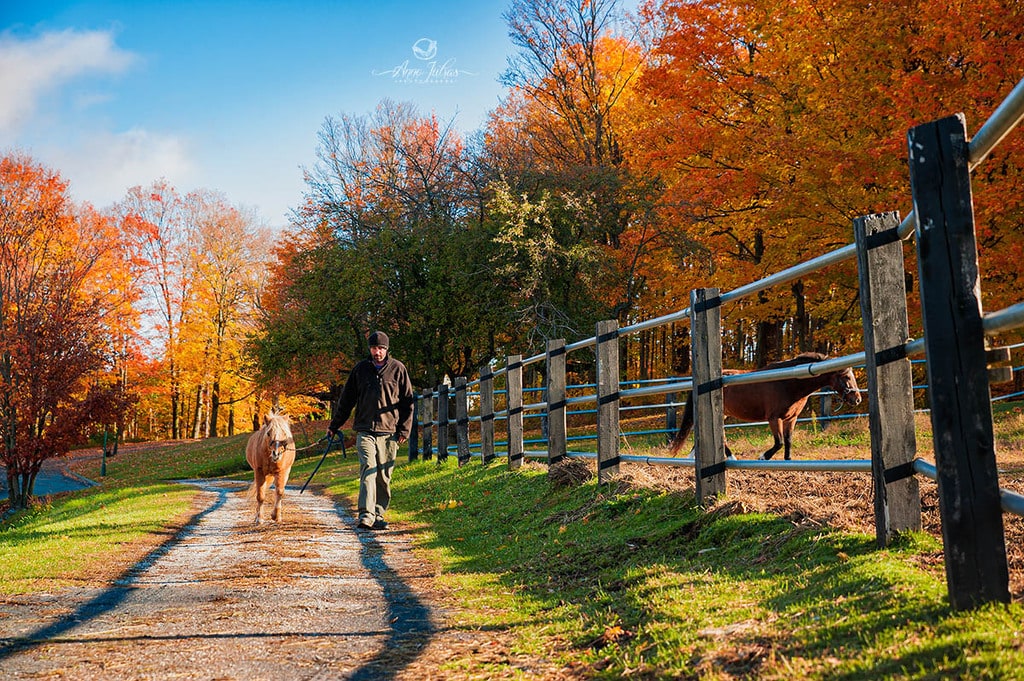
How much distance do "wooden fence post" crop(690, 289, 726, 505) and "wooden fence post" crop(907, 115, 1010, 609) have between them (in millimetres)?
3106

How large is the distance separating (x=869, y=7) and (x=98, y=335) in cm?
1872

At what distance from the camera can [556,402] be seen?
10.3 m

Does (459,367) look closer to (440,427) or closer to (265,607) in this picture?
(440,427)

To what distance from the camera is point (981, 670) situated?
2.55 meters

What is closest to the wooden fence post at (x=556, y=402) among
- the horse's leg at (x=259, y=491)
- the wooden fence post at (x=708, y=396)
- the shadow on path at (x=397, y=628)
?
the shadow on path at (x=397, y=628)

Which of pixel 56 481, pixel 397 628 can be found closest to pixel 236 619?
pixel 397 628

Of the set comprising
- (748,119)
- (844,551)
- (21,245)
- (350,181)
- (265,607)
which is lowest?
(265,607)

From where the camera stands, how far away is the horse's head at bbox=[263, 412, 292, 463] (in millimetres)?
10438

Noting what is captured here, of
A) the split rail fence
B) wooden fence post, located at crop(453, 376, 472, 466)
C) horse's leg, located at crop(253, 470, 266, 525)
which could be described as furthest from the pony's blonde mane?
wooden fence post, located at crop(453, 376, 472, 466)

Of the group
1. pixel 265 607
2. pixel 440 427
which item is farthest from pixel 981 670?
pixel 440 427

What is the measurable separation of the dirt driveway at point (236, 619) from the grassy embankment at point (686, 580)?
386 mm

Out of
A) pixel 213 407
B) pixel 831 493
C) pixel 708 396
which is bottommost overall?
pixel 831 493

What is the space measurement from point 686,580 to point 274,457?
22.2ft

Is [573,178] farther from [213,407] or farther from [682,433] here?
[213,407]
